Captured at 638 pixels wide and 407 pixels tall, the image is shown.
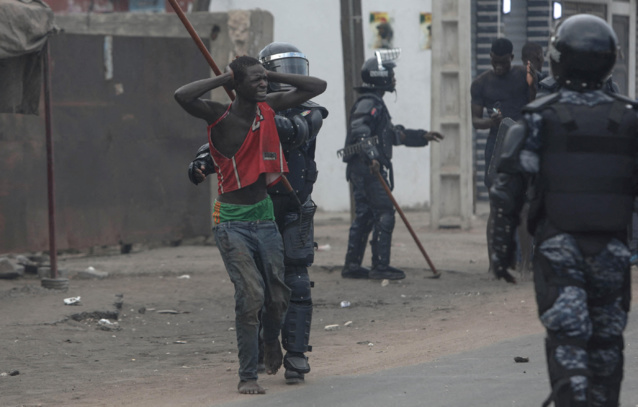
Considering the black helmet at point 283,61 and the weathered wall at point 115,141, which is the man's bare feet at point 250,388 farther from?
the weathered wall at point 115,141

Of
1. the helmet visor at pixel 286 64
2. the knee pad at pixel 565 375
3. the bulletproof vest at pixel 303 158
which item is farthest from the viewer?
the helmet visor at pixel 286 64

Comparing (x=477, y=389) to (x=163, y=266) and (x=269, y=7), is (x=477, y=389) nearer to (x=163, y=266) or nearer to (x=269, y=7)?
(x=163, y=266)

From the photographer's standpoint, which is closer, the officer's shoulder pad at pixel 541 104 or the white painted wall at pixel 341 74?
the officer's shoulder pad at pixel 541 104

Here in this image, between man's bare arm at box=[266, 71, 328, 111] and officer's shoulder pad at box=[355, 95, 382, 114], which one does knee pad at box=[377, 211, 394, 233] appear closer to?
officer's shoulder pad at box=[355, 95, 382, 114]

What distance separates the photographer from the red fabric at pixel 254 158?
6098 mm

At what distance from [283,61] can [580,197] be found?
2.69 metres

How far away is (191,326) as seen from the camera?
9.22 m

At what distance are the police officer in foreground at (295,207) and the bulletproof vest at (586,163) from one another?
212 centimetres

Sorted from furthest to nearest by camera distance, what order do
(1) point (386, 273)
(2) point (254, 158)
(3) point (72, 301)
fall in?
(1) point (386, 273) < (3) point (72, 301) < (2) point (254, 158)

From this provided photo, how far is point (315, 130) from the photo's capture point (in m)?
6.68

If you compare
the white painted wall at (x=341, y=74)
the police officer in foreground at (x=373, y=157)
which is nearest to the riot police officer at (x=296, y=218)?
the police officer in foreground at (x=373, y=157)

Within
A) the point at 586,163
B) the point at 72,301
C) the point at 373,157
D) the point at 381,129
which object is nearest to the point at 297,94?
the point at 586,163

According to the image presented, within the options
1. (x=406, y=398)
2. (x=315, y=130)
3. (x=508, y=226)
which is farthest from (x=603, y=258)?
(x=315, y=130)

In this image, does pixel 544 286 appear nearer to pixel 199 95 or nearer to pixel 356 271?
pixel 199 95
